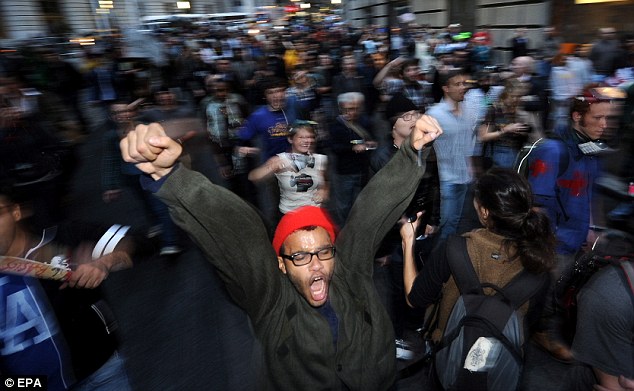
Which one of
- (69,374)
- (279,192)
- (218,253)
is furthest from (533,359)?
(69,374)

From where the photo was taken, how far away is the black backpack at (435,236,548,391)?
5.58 ft

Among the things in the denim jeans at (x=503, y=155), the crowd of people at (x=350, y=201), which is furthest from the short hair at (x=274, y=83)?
the denim jeans at (x=503, y=155)

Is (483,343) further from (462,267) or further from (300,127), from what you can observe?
(300,127)

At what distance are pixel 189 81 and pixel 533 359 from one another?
32.8 ft

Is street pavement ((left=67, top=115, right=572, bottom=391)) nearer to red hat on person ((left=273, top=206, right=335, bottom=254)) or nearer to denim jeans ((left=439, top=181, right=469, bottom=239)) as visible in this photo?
red hat on person ((left=273, top=206, right=335, bottom=254))

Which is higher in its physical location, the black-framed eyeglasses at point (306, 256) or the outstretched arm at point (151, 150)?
the outstretched arm at point (151, 150)

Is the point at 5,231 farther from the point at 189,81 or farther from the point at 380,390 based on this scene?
the point at 189,81

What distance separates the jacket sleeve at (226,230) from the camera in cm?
139

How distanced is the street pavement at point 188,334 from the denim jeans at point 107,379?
67cm

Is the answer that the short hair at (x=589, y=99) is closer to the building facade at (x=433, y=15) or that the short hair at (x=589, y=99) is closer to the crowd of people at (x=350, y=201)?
the crowd of people at (x=350, y=201)

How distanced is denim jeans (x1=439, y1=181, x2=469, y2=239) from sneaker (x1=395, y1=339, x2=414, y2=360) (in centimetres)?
127

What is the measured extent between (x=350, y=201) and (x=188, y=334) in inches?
86.2

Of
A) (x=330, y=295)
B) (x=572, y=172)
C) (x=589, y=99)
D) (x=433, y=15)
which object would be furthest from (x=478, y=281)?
(x=433, y=15)

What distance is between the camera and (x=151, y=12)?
4591 cm
